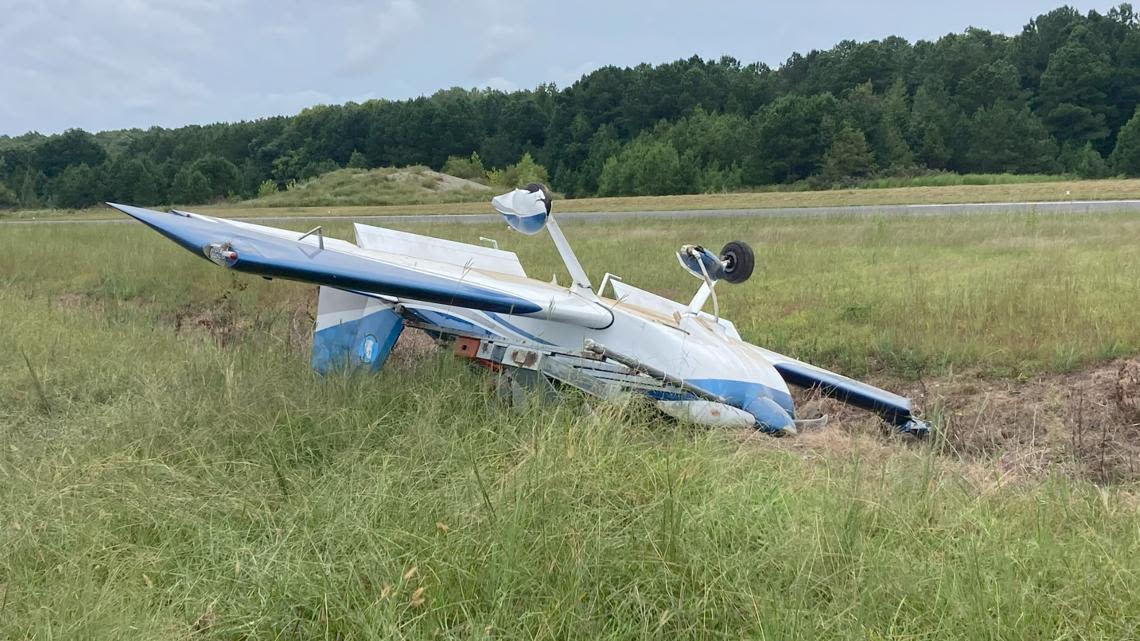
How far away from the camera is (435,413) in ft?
14.9

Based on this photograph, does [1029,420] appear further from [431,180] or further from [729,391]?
[431,180]

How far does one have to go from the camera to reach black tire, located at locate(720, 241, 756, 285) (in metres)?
6.43

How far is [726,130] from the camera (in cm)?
6550

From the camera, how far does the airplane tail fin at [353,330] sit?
5.72 m

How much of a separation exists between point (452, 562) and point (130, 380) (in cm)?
431

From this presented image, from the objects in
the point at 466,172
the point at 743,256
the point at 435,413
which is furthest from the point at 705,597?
the point at 466,172

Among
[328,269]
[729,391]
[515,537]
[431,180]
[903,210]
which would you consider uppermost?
[431,180]

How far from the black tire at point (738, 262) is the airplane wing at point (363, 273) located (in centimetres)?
135

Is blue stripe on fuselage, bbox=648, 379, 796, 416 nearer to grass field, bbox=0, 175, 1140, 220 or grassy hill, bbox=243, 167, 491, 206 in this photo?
grass field, bbox=0, 175, 1140, 220

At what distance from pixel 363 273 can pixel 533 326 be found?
4.55 ft

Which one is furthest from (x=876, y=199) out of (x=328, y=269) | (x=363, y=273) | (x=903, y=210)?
(x=328, y=269)

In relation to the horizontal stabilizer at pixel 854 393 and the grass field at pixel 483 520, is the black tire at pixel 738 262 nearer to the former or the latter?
the horizontal stabilizer at pixel 854 393

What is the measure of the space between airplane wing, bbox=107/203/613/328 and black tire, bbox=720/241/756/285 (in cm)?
135

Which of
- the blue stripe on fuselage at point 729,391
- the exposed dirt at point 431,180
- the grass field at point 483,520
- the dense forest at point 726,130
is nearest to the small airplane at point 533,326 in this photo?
the blue stripe on fuselage at point 729,391
